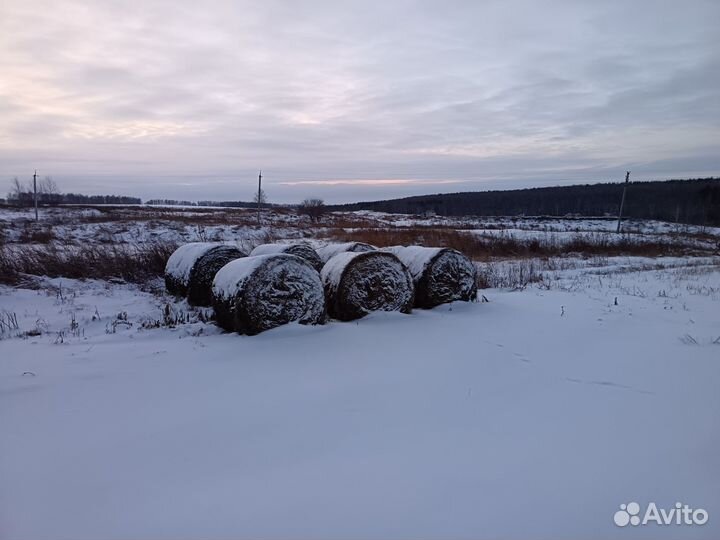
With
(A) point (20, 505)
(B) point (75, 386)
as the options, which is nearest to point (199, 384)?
(B) point (75, 386)

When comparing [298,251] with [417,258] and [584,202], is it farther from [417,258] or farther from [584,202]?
[584,202]

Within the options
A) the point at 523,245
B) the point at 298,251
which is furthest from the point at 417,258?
the point at 523,245

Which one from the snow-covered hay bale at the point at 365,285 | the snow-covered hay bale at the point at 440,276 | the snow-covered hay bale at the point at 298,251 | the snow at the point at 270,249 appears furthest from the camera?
the snow-covered hay bale at the point at 298,251

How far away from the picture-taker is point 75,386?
3.73 metres

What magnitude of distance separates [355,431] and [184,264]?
588 cm

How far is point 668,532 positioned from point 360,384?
2.35 meters

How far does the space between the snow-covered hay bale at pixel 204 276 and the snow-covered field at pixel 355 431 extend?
1699 mm

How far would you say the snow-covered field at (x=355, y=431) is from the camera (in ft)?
7.47

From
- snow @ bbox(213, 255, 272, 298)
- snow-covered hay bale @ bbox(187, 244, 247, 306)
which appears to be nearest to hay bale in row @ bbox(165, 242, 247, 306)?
snow-covered hay bale @ bbox(187, 244, 247, 306)

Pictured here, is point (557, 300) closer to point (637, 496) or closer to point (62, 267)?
point (637, 496)


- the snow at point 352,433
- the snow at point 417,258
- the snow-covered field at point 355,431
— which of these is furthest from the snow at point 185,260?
the snow at point 417,258

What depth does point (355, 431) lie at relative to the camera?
10.3 feet

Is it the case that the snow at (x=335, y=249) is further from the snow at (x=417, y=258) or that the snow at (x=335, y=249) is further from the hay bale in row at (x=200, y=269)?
the hay bale in row at (x=200, y=269)

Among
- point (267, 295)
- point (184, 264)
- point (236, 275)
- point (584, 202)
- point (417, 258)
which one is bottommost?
point (267, 295)
